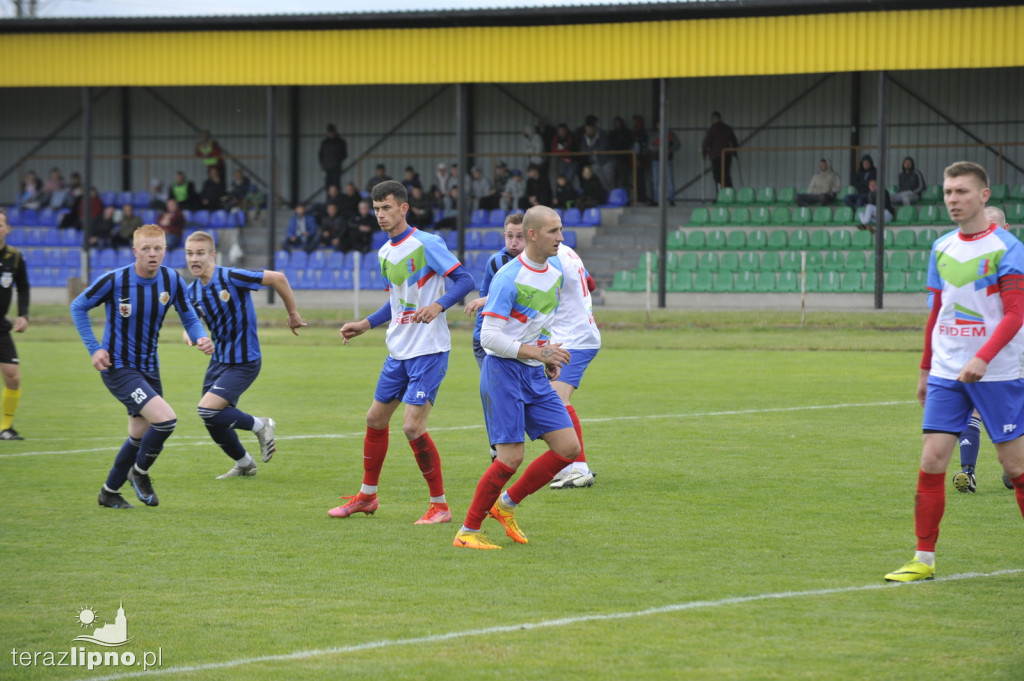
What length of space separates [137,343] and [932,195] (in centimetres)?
2682

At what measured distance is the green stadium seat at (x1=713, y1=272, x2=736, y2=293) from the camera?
94.4 feet

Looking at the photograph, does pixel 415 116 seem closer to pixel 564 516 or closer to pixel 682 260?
pixel 682 260

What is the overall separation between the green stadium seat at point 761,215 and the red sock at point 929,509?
2574cm

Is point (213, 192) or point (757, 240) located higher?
point (213, 192)

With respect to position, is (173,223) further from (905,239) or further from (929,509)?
(929,509)

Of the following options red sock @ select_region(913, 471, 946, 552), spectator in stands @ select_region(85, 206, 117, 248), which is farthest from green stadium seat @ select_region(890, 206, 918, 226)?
red sock @ select_region(913, 471, 946, 552)

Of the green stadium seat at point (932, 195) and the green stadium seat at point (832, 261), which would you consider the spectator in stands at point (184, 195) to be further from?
the green stadium seat at point (932, 195)

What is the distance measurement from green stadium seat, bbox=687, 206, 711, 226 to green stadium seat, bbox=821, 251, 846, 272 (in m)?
3.96

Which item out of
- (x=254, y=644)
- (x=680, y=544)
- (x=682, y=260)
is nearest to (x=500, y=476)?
(x=680, y=544)

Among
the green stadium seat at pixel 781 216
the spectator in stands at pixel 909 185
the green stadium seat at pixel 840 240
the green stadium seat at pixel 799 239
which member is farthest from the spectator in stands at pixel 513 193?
the spectator in stands at pixel 909 185

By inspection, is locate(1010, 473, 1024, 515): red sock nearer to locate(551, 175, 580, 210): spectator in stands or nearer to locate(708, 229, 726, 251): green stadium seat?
locate(708, 229, 726, 251): green stadium seat

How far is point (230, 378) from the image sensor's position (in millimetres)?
9172

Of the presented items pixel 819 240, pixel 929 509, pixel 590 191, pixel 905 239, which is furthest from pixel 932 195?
pixel 929 509

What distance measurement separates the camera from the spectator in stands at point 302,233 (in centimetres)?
3359
